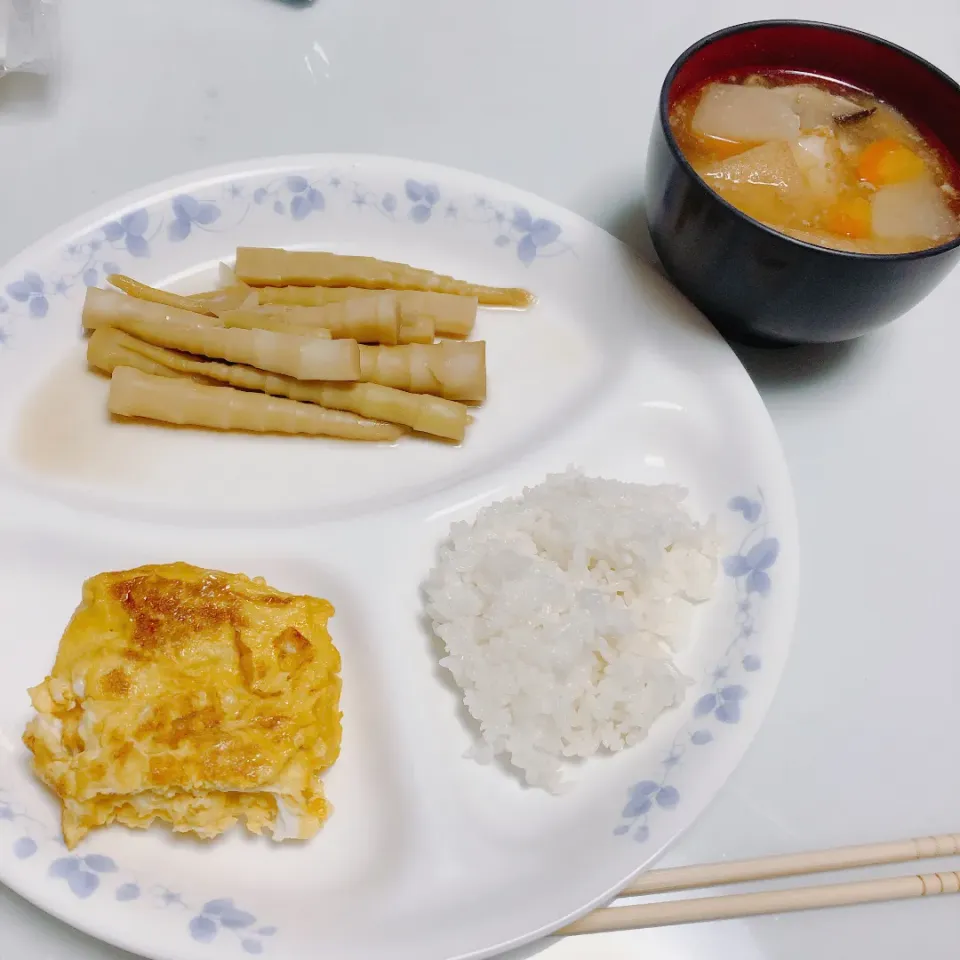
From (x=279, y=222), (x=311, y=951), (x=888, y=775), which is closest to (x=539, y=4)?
(x=279, y=222)

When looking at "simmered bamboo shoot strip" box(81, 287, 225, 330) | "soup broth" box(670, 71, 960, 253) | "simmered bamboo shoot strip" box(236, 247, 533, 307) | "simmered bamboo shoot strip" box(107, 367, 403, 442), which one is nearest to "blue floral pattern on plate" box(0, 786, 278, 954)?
"simmered bamboo shoot strip" box(107, 367, 403, 442)

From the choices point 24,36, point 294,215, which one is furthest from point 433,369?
point 24,36

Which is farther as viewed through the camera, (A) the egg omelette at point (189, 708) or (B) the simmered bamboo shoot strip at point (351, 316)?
(B) the simmered bamboo shoot strip at point (351, 316)

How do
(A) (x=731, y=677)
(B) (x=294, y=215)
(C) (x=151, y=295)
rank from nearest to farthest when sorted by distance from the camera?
(A) (x=731, y=677) → (C) (x=151, y=295) → (B) (x=294, y=215)

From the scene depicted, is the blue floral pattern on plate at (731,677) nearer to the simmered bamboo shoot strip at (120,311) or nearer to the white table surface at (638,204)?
the white table surface at (638,204)

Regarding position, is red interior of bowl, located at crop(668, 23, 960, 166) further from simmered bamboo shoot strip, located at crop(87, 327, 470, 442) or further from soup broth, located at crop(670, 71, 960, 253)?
simmered bamboo shoot strip, located at crop(87, 327, 470, 442)

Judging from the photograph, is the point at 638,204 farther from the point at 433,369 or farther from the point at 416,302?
the point at 433,369

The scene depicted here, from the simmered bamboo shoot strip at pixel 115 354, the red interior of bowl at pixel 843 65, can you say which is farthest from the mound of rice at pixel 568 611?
the red interior of bowl at pixel 843 65
